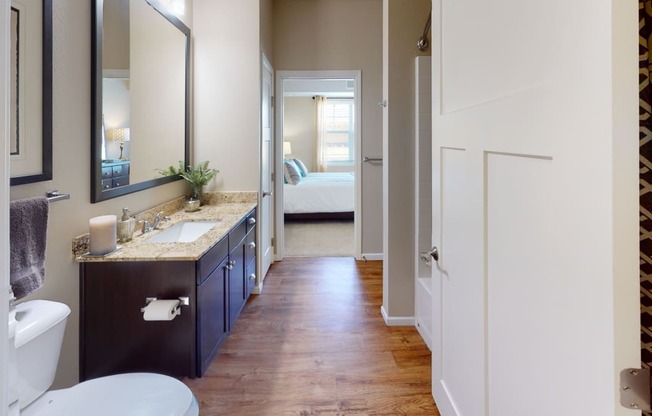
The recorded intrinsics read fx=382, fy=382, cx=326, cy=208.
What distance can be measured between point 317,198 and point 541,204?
5394 mm

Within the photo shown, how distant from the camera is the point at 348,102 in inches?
375

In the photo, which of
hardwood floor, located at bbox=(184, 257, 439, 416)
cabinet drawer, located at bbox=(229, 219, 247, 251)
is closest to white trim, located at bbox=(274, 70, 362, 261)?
hardwood floor, located at bbox=(184, 257, 439, 416)

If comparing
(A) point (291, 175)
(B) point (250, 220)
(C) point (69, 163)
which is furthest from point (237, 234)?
(A) point (291, 175)

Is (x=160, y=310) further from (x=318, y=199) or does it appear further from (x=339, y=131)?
(x=339, y=131)

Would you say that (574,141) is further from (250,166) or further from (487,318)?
(250,166)

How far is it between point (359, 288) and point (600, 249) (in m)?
2.98

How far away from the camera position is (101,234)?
1761 millimetres

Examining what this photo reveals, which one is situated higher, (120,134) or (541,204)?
(120,134)

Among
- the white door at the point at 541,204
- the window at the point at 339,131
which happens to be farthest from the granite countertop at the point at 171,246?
the window at the point at 339,131

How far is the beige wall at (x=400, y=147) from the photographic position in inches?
101

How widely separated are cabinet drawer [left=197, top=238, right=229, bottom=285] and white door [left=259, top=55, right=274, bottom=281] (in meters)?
1.23

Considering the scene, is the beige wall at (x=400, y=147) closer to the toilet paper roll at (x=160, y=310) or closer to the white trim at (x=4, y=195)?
the toilet paper roll at (x=160, y=310)

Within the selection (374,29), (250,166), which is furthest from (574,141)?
(374,29)

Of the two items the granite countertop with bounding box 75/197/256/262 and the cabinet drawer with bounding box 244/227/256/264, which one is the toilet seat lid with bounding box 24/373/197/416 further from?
the cabinet drawer with bounding box 244/227/256/264
